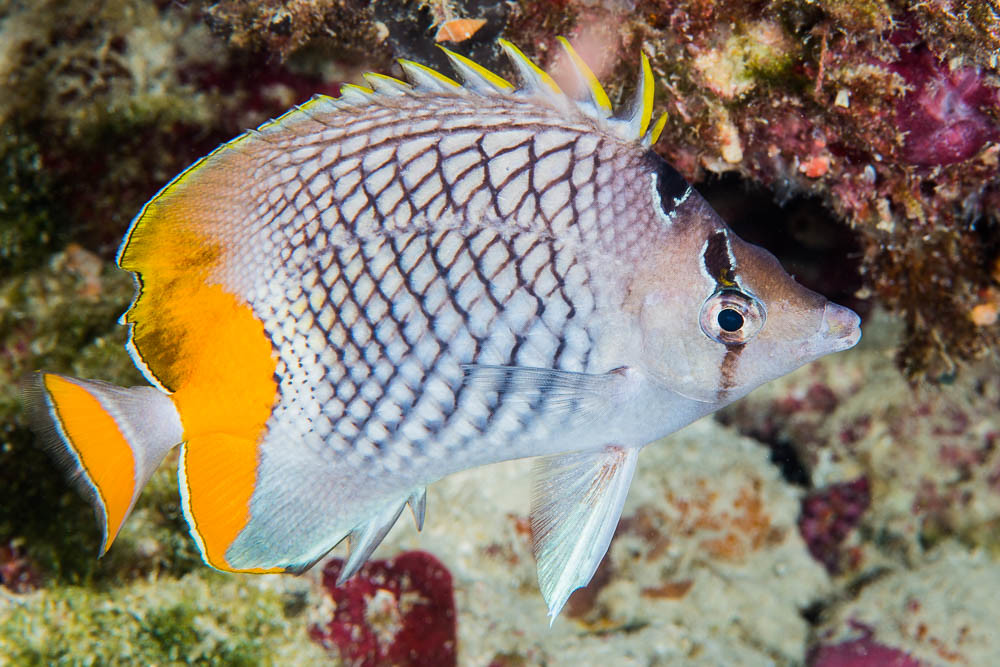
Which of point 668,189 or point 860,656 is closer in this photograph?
point 668,189

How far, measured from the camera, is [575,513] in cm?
170

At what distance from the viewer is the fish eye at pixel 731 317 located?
1.56m

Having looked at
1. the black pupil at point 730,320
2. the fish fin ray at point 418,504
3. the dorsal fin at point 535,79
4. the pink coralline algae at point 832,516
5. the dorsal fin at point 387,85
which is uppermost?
the dorsal fin at point 535,79

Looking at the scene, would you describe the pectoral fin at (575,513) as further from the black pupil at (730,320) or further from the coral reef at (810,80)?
the coral reef at (810,80)

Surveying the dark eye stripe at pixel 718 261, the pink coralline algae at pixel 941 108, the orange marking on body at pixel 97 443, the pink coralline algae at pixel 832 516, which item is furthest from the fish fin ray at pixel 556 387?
the pink coralline algae at pixel 832 516

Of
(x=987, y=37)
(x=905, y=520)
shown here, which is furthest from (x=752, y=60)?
(x=905, y=520)

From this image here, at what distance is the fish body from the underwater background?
919 mm

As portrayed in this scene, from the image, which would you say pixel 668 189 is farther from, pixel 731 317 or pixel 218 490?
pixel 218 490

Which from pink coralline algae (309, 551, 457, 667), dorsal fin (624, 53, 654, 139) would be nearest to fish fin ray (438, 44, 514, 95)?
dorsal fin (624, 53, 654, 139)

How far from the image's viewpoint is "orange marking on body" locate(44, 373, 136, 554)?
1.67 metres

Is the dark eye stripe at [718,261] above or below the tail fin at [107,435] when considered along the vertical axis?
above

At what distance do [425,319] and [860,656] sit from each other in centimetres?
320

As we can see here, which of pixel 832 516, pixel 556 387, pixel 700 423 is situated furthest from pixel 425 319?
pixel 832 516

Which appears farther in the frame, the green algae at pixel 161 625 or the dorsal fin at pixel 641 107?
the green algae at pixel 161 625
